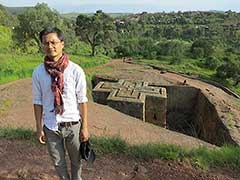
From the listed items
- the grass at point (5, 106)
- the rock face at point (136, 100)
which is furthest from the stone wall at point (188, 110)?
the grass at point (5, 106)

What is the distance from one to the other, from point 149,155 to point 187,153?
47 centimetres

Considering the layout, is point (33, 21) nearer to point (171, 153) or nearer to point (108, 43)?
point (108, 43)

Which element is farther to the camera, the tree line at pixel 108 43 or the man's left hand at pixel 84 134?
the tree line at pixel 108 43

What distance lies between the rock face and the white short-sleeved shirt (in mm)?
6356

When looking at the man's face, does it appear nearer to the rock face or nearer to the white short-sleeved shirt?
the white short-sleeved shirt

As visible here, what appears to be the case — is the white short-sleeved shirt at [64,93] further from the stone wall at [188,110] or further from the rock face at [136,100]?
the stone wall at [188,110]

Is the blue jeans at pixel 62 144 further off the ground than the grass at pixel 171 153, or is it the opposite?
the blue jeans at pixel 62 144

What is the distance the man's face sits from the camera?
2311 millimetres

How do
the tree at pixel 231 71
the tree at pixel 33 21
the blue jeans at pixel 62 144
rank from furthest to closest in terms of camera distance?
the tree at pixel 231 71 → the tree at pixel 33 21 → the blue jeans at pixel 62 144

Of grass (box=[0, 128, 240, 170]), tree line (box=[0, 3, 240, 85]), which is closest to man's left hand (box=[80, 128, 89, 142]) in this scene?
grass (box=[0, 128, 240, 170])

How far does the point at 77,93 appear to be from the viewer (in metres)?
2.41

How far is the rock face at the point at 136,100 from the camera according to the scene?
29.0ft

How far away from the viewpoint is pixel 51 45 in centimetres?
231

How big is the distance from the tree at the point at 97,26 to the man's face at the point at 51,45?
23874 mm
